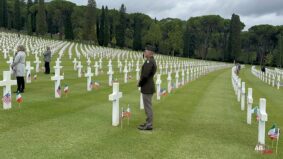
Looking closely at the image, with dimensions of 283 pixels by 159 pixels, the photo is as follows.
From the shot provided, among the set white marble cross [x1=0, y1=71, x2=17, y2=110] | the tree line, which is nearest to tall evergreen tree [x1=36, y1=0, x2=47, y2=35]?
the tree line

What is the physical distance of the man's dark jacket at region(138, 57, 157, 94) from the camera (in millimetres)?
9969

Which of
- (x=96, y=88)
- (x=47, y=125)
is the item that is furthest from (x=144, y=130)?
(x=96, y=88)

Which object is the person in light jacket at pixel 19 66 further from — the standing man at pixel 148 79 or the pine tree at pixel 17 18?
the pine tree at pixel 17 18

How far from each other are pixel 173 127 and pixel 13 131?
164 inches

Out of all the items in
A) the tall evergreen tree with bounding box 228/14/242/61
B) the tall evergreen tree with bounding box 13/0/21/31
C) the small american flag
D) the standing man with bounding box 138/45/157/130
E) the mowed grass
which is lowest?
the mowed grass

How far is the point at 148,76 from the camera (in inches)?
394

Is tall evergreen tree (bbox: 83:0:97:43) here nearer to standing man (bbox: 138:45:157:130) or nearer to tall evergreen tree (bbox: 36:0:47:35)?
tall evergreen tree (bbox: 36:0:47:35)

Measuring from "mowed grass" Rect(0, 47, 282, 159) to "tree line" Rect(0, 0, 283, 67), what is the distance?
273ft

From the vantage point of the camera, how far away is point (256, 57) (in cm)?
11894

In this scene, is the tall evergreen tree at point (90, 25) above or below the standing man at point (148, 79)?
above

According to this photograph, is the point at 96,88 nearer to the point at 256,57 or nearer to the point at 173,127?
the point at 173,127

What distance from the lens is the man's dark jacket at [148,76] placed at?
997 cm

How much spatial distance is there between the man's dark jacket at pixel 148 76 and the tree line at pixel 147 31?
86.2 metres

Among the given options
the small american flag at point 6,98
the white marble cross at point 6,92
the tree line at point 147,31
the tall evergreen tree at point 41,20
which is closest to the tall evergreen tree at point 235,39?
the tree line at point 147,31
